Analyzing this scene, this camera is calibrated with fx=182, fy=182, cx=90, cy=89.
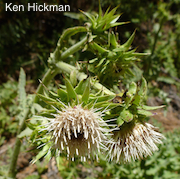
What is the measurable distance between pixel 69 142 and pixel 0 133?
10.7 feet

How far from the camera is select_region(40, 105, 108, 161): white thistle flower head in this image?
187 centimetres

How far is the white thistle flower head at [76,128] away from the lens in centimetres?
187

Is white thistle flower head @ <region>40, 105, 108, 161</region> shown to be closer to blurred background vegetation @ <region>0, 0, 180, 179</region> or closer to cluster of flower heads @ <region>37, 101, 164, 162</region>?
cluster of flower heads @ <region>37, 101, 164, 162</region>

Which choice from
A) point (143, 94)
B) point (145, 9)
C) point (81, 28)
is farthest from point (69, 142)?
point (145, 9)

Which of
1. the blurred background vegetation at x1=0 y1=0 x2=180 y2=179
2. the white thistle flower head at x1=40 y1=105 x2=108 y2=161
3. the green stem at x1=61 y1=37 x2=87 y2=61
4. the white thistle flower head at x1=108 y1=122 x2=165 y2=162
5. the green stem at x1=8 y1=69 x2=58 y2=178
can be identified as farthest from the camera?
the blurred background vegetation at x1=0 y1=0 x2=180 y2=179

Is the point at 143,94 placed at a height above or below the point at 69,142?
above

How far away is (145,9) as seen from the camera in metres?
6.65

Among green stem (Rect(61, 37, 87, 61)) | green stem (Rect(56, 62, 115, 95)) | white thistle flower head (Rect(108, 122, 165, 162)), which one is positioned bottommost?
white thistle flower head (Rect(108, 122, 165, 162))

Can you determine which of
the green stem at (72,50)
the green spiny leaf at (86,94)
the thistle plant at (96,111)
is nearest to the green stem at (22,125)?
the thistle plant at (96,111)

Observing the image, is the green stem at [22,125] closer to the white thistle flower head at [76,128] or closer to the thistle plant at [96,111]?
the thistle plant at [96,111]

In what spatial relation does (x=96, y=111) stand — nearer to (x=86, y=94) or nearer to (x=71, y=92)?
(x=86, y=94)

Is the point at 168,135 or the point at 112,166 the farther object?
the point at 168,135

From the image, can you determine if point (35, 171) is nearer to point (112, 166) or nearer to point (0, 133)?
point (0, 133)

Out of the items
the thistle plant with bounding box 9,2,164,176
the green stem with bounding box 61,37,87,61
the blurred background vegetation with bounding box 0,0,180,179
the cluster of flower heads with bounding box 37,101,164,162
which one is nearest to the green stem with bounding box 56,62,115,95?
the thistle plant with bounding box 9,2,164,176
